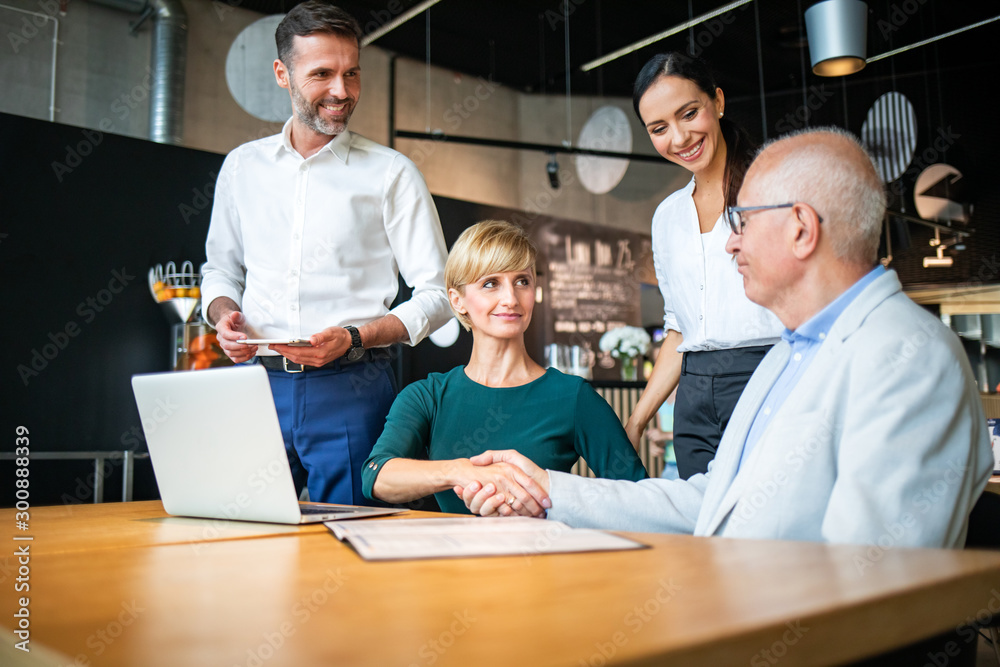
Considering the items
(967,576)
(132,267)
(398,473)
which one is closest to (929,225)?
(132,267)

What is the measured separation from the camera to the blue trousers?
205 centimetres

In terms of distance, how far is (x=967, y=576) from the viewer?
2.22ft

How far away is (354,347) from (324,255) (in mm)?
313

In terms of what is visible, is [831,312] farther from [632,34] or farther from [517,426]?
[632,34]

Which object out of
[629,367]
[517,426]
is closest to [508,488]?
[517,426]

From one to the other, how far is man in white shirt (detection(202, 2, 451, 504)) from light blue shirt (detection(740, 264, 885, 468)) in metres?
1.06

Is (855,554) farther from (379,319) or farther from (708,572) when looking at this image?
(379,319)

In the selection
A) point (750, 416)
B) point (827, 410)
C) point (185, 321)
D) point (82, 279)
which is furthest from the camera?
point (185, 321)

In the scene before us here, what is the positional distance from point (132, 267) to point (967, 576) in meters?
4.45

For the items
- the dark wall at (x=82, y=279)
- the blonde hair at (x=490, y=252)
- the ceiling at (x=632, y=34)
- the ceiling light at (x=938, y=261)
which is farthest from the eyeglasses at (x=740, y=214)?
the ceiling light at (x=938, y=261)

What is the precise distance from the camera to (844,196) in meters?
1.24

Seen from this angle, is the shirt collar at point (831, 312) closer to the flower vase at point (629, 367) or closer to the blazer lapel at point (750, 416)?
the blazer lapel at point (750, 416)

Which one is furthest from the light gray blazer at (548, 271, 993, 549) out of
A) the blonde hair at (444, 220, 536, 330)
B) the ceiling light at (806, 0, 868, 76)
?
the ceiling light at (806, 0, 868, 76)

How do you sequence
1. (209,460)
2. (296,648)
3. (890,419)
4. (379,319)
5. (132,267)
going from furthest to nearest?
1. (132,267)
2. (379,319)
3. (209,460)
4. (890,419)
5. (296,648)
